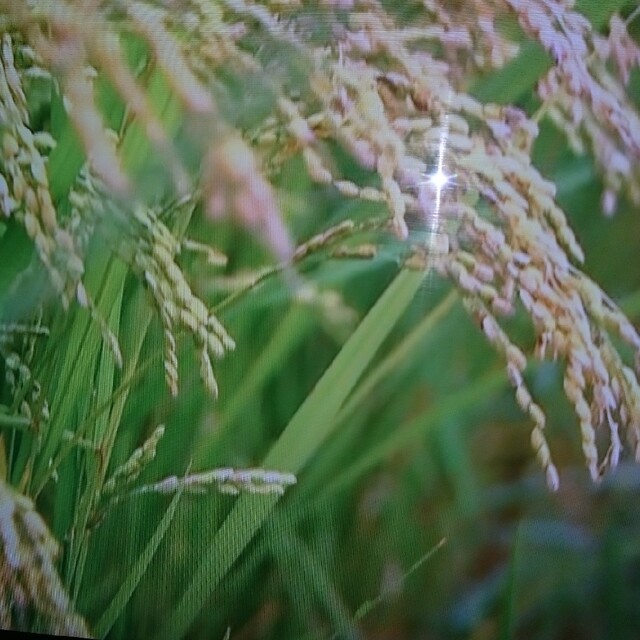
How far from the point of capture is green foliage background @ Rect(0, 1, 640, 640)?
0.77m

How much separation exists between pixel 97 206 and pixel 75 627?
0.43 m

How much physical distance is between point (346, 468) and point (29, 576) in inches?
13.6

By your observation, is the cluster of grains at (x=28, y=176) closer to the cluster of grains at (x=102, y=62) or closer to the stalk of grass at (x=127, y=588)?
the cluster of grains at (x=102, y=62)

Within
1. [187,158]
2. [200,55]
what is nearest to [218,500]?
[187,158]

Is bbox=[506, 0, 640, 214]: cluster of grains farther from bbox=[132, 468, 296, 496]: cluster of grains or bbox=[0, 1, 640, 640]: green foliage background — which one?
bbox=[132, 468, 296, 496]: cluster of grains

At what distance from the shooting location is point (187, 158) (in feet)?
2.68

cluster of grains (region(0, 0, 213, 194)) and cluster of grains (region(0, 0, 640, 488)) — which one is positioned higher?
cluster of grains (region(0, 0, 213, 194))

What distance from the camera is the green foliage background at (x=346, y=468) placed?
2.51ft

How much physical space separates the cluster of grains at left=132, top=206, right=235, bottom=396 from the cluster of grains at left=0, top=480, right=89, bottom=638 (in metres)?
0.20

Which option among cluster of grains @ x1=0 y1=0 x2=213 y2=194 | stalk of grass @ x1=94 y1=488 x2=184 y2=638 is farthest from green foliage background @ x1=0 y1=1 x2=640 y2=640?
cluster of grains @ x1=0 y1=0 x2=213 y2=194

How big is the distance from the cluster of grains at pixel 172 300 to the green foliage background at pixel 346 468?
0.01 m

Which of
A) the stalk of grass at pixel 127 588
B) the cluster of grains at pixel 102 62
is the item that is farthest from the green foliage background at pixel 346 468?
the cluster of grains at pixel 102 62

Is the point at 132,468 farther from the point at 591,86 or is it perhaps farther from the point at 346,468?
the point at 591,86

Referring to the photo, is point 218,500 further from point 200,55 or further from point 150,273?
point 200,55
